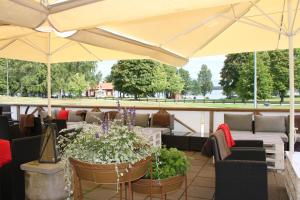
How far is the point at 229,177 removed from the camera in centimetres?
314

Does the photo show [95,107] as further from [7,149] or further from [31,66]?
[31,66]

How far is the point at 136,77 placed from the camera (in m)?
28.9

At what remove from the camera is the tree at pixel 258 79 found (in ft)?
79.1

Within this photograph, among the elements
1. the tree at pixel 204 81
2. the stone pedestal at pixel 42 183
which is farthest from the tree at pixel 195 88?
the stone pedestal at pixel 42 183

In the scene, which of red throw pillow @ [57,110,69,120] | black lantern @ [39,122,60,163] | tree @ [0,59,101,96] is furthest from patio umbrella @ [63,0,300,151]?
tree @ [0,59,101,96]

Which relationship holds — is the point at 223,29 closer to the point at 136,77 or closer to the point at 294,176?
the point at 294,176

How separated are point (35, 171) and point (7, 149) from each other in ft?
2.27

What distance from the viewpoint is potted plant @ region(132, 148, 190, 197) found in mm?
2395

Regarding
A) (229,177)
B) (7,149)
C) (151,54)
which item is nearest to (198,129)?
(151,54)

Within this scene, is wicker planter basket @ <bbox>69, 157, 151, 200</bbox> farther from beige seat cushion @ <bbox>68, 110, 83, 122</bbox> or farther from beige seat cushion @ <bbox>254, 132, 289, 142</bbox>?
beige seat cushion @ <bbox>68, 110, 83, 122</bbox>

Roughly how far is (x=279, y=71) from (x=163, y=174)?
24.7 m

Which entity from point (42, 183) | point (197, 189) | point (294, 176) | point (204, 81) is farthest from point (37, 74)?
point (294, 176)

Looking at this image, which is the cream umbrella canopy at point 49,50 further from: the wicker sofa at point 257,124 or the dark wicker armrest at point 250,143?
the dark wicker armrest at point 250,143

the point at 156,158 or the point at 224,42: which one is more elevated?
the point at 224,42
